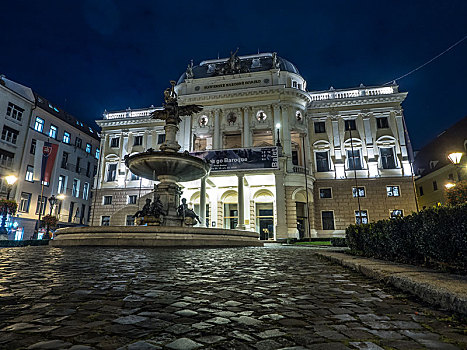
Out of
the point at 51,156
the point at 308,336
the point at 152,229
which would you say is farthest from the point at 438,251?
the point at 51,156

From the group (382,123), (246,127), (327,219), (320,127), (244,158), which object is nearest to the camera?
(244,158)

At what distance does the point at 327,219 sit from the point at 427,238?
27452mm

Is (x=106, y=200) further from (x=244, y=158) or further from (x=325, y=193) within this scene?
(x=325, y=193)

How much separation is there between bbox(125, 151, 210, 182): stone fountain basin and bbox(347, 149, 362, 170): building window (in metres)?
21.0

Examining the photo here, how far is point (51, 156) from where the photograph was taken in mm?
32156

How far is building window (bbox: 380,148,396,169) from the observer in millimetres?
31094

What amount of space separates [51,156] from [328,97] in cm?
3272

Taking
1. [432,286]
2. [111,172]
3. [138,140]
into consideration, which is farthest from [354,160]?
[432,286]

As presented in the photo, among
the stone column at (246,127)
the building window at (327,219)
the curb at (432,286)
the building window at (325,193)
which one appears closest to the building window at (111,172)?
the stone column at (246,127)

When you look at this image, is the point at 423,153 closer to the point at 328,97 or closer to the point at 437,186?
the point at 437,186

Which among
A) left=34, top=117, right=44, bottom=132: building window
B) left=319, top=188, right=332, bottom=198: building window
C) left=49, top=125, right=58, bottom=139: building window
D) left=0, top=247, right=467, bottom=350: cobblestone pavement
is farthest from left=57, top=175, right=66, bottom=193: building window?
left=0, top=247, right=467, bottom=350: cobblestone pavement

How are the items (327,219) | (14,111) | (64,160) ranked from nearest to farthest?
(327,219)
(14,111)
(64,160)

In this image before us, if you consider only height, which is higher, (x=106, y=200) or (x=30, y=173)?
(x=30, y=173)

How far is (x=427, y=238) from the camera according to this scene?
14.8 ft
